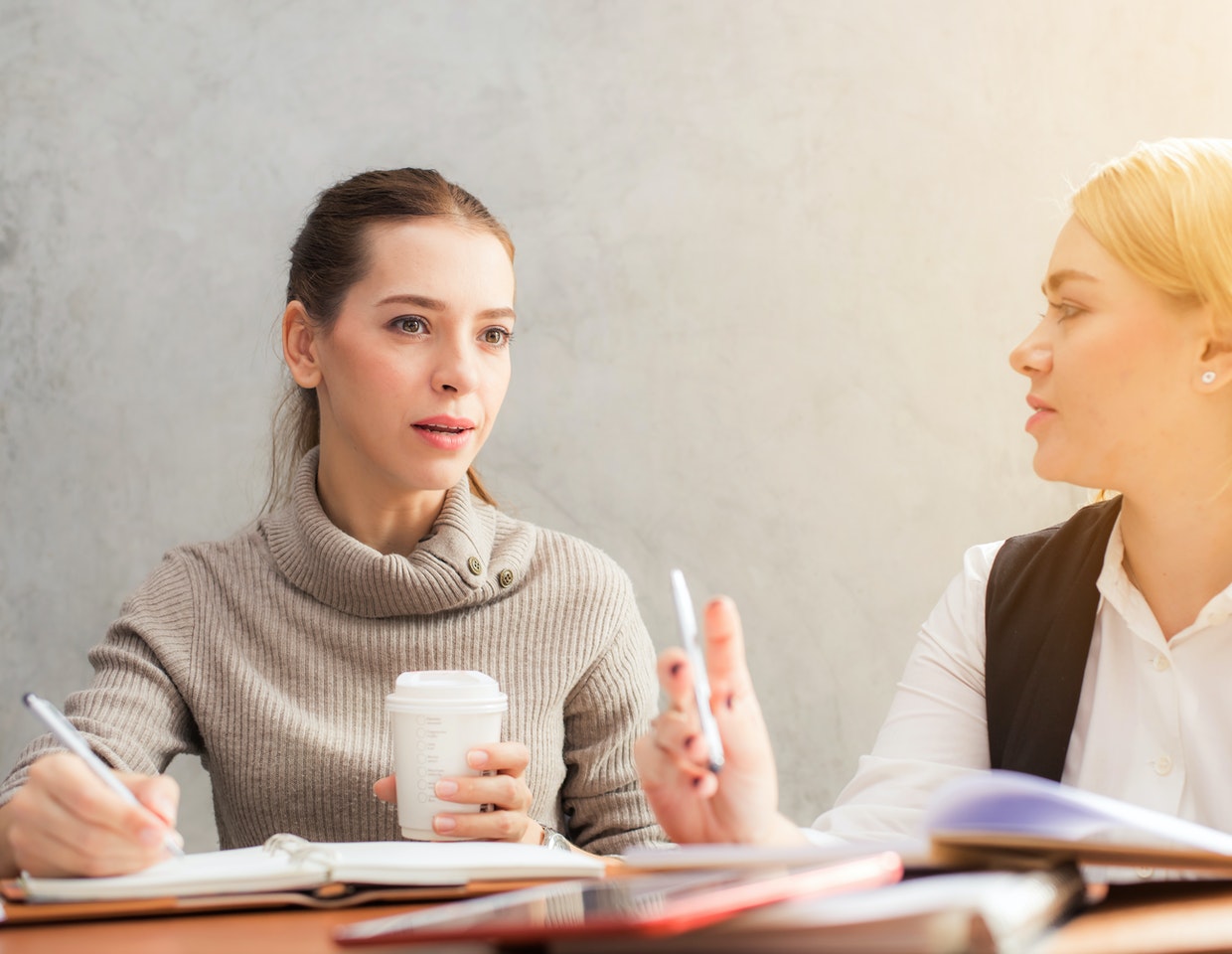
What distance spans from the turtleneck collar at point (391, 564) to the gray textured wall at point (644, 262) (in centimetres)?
50

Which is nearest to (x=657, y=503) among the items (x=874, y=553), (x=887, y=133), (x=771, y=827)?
(x=874, y=553)

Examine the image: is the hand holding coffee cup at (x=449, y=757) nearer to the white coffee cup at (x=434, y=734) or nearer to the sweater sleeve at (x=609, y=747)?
the white coffee cup at (x=434, y=734)

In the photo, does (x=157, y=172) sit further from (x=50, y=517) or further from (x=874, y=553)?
(x=874, y=553)

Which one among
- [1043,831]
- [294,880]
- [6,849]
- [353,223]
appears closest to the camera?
[1043,831]

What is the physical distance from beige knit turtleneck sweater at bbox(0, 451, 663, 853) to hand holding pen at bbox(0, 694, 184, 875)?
41cm

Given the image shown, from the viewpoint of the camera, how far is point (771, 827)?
0.98 metres

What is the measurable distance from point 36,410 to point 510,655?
3.29 ft

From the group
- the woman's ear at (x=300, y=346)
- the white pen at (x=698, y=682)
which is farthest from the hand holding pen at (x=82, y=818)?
the woman's ear at (x=300, y=346)

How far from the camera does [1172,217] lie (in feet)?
4.26

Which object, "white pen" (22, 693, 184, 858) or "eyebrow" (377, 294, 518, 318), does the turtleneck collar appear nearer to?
"eyebrow" (377, 294, 518, 318)

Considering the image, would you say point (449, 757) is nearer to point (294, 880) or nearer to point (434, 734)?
point (434, 734)

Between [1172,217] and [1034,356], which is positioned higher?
[1172,217]

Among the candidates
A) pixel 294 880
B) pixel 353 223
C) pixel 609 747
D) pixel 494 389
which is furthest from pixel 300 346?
pixel 294 880

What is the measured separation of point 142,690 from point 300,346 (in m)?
0.52
